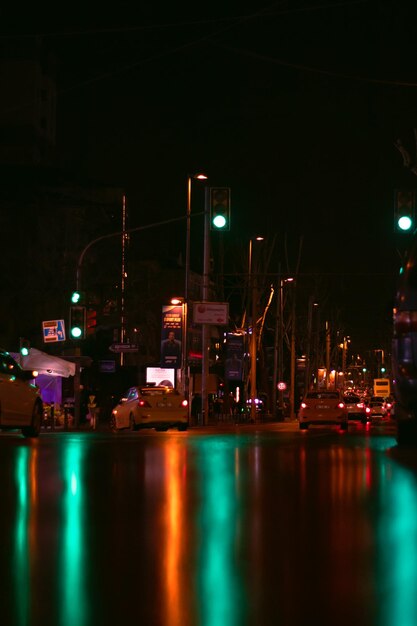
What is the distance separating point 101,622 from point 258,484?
20.0 ft

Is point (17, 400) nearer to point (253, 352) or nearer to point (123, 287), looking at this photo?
point (123, 287)

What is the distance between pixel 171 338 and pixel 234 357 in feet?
30.9

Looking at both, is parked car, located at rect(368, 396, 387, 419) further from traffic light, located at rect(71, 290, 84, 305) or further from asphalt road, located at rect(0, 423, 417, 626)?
asphalt road, located at rect(0, 423, 417, 626)

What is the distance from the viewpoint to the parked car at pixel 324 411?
36.9 metres

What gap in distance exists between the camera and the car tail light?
15391 mm

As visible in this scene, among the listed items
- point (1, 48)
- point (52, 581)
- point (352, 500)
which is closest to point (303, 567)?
point (52, 581)

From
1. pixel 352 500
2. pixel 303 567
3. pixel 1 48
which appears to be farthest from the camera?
pixel 1 48

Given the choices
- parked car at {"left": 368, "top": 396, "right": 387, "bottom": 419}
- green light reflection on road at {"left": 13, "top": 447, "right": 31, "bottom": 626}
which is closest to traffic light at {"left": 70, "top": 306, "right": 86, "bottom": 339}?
green light reflection on road at {"left": 13, "top": 447, "right": 31, "bottom": 626}

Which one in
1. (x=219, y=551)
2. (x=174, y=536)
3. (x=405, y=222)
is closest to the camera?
(x=219, y=551)

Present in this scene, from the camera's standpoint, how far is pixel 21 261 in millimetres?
51906

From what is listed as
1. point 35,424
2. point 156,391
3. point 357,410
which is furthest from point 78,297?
point 357,410

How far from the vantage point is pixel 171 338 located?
162 feet

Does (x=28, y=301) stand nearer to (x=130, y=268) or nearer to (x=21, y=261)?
(x=21, y=261)

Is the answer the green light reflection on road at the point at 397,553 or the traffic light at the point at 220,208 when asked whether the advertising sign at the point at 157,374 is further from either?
the green light reflection on road at the point at 397,553
